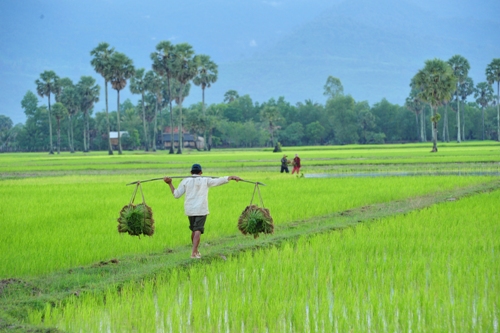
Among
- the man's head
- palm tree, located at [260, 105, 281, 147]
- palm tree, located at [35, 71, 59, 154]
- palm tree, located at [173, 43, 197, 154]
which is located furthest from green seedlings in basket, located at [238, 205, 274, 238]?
palm tree, located at [260, 105, 281, 147]

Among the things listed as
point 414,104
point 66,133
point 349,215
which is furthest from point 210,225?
point 66,133

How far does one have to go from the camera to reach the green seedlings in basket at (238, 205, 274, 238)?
11.5 metres

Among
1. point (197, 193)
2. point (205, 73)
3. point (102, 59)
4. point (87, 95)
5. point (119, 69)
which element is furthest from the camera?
point (87, 95)

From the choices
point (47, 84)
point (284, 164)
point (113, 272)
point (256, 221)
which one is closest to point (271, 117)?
point (47, 84)

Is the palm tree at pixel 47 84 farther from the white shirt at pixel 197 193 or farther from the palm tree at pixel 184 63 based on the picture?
the white shirt at pixel 197 193

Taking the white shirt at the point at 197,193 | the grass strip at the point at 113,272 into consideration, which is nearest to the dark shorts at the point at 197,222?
the white shirt at the point at 197,193

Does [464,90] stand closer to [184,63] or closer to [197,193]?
[184,63]

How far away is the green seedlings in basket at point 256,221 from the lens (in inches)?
454

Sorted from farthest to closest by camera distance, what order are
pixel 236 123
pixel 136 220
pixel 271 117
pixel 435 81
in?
pixel 236 123
pixel 271 117
pixel 435 81
pixel 136 220

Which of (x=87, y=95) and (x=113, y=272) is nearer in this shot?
(x=113, y=272)

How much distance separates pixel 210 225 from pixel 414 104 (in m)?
125

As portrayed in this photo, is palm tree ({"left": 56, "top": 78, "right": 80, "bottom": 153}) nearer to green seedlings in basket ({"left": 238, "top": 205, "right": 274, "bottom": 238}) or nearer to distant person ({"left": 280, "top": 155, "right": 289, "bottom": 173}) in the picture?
distant person ({"left": 280, "top": 155, "right": 289, "bottom": 173})

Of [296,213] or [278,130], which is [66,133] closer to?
[278,130]

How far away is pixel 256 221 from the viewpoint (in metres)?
11.6
